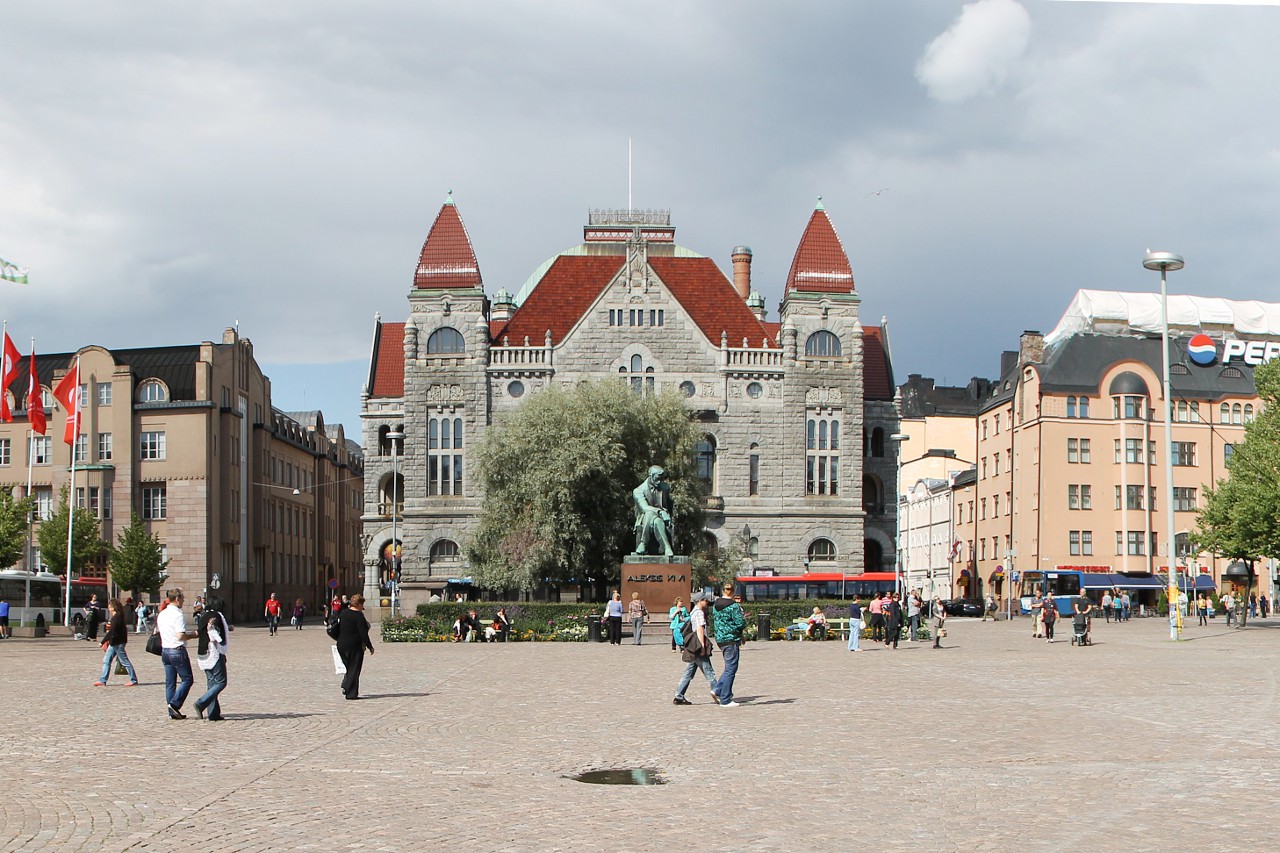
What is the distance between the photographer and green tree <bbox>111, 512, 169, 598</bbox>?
71438mm

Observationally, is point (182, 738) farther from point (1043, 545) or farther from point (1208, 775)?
point (1043, 545)

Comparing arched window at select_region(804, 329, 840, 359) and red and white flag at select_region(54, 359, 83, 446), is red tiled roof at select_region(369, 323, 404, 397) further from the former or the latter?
red and white flag at select_region(54, 359, 83, 446)

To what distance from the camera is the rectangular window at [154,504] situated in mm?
78938

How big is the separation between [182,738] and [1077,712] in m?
11.5

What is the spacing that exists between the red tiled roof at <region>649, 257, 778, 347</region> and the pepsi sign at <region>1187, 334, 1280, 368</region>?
2616 centimetres

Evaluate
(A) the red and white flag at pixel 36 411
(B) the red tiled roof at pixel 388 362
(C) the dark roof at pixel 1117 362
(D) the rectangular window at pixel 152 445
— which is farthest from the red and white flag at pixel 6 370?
(C) the dark roof at pixel 1117 362

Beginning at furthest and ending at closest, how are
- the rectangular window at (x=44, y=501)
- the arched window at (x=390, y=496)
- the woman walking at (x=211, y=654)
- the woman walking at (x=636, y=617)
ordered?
the arched window at (x=390, y=496) → the rectangular window at (x=44, y=501) → the woman walking at (x=636, y=617) → the woman walking at (x=211, y=654)

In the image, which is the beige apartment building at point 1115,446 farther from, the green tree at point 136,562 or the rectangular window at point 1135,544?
the green tree at point 136,562

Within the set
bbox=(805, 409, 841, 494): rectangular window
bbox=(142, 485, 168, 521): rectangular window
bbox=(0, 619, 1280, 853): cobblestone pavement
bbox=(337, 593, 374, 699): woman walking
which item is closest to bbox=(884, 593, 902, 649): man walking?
bbox=(0, 619, 1280, 853): cobblestone pavement

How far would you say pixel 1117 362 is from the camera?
89500 mm

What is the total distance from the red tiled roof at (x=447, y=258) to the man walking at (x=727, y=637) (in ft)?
207

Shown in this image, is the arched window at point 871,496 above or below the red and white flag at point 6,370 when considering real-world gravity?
below

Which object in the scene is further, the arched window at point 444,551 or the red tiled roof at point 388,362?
the red tiled roof at point 388,362

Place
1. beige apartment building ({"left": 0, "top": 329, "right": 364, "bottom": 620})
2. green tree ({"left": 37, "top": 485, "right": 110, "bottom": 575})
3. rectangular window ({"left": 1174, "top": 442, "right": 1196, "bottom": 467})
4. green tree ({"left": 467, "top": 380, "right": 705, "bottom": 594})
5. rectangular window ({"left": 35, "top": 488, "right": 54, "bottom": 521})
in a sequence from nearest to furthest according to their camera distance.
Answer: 1. green tree ({"left": 467, "top": 380, "right": 705, "bottom": 594})
2. green tree ({"left": 37, "top": 485, "right": 110, "bottom": 575})
3. beige apartment building ({"left": 0, "top": 329, "right": 364, "bottom": 620})
4. rectangular window ({"left": 35, "top": 488, "right": 54, "bottom": 521})
5. rectangular window ({"left": 1174, "top": 442, "right": 1196, "bottom": 467})
